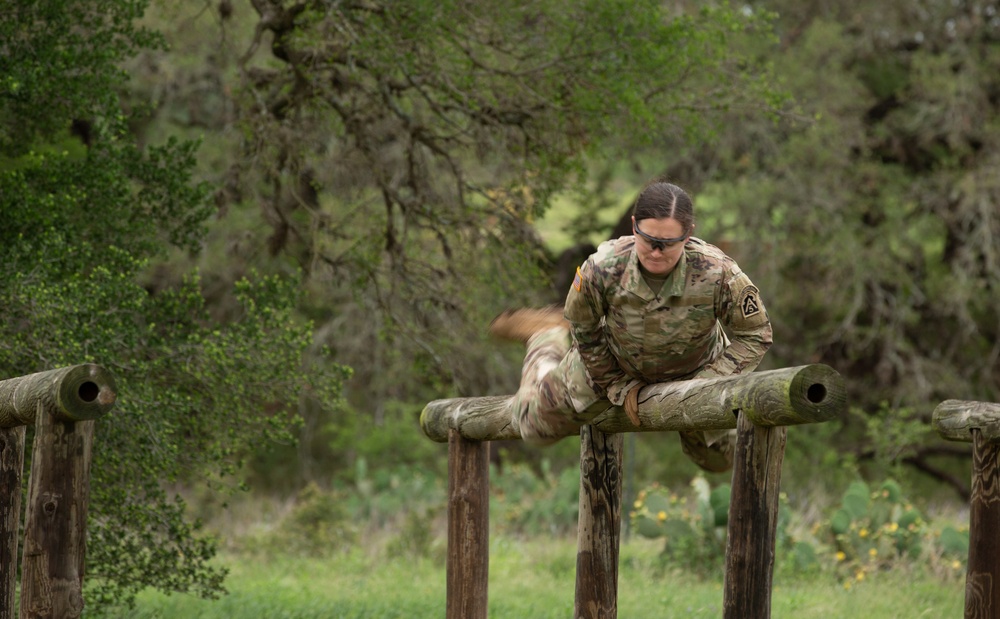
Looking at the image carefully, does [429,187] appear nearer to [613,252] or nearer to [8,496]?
[8,496]

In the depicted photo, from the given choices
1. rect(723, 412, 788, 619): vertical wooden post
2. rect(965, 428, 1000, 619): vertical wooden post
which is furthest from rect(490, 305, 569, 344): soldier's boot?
rect(965, 428, 1000, 619): vertical wooden post

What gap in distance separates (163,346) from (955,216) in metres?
11.6

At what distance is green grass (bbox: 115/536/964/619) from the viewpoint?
8680mm

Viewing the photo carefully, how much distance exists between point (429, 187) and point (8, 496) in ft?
18.0

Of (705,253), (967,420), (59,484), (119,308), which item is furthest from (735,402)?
(119,308)

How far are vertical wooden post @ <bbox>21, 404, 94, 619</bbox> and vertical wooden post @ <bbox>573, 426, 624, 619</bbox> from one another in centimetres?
200

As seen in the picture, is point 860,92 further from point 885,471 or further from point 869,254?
point 885,471

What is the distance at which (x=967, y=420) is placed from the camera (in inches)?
192

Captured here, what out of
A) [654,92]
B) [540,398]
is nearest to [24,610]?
[540,398]

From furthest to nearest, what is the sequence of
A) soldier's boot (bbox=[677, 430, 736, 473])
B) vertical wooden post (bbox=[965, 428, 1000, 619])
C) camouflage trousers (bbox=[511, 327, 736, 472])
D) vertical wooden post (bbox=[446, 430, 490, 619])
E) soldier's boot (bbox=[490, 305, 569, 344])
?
vertical wooden post (bbox=[446, 430, 490, 619]) < soldier's boot (bbox=[490, 305, 569, 344]) < soldier's boot (bbox=[677, 430, 736, 473]) < vertical wooden post (bbox=[965, 428, 1000, 619]) < camouflage trousers (bbox=[511, 327, 736, 472])

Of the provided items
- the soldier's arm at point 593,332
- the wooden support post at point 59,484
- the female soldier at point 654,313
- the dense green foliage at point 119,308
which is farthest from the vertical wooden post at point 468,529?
the dense green foliage at point 119,308

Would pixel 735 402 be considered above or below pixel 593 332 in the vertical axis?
below

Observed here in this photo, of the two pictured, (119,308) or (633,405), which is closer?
(633,405)

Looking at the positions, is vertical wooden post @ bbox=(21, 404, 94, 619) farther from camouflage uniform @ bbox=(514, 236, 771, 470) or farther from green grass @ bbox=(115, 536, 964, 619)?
green grass @ bbox=(115, 536, 964, 619)
